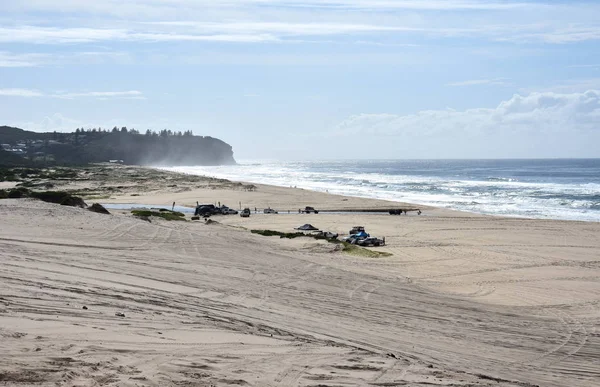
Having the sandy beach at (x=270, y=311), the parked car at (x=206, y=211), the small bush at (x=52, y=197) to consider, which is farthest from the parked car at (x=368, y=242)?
the parked car at (x=206, y=211)

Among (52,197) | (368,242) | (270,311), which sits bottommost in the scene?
(368,242)

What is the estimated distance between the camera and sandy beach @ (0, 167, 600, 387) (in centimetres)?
882

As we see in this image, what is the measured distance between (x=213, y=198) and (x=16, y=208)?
140ft

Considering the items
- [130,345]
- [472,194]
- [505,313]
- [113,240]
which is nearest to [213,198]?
[472,194]

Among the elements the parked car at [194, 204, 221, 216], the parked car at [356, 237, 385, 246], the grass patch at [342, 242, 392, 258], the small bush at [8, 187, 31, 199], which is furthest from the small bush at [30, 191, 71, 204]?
the parked car at [194, 204, 221, 216]

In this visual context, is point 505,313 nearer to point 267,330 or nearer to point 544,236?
point 267,330

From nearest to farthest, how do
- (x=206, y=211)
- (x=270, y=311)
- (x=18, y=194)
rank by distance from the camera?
(x=270, y=311) < (x=18, y=194) < (x=206, y=211)

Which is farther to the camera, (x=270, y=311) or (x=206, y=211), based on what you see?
(x=206, y=211)

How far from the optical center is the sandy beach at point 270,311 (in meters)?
8.82

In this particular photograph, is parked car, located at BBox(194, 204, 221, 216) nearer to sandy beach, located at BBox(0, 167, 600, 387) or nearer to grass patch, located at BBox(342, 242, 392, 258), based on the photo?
sandy beach, located at BBox(0, 167, 600, 387)

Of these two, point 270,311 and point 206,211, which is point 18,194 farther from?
point 270,311

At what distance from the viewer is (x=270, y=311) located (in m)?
13.8

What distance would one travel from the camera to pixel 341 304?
15695 mm

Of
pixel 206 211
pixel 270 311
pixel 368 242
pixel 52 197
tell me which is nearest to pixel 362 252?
pixel 368 242
